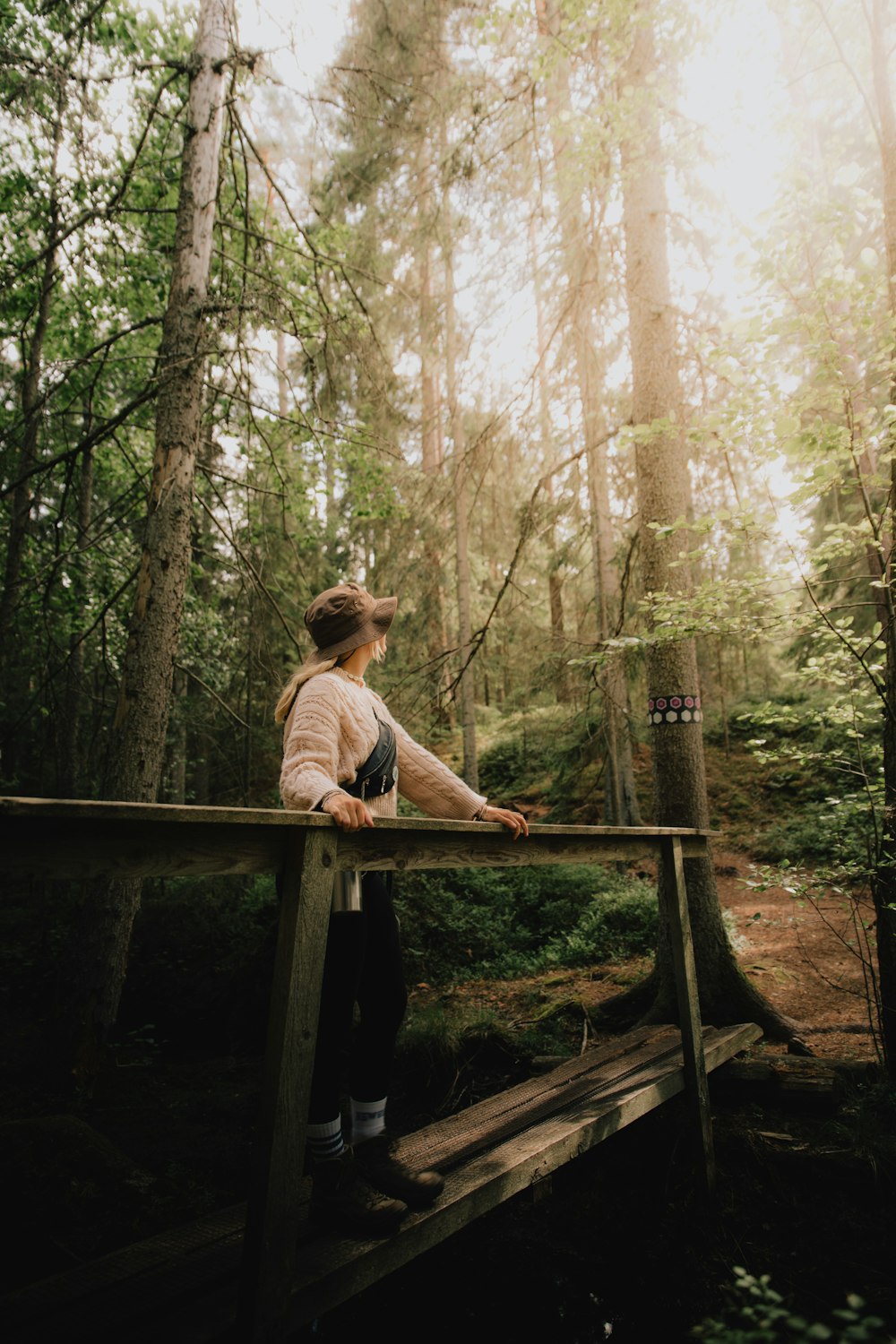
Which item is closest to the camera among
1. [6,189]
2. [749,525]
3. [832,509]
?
[749,525]

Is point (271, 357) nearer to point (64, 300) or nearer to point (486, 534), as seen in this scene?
→ point (64, 300)

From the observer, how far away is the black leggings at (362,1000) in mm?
2348

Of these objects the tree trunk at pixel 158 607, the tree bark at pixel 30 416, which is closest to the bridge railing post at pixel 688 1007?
the tree trunk at pixel 158 607

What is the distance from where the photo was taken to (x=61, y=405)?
9.28m

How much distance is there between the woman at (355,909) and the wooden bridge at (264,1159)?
0.10 metres

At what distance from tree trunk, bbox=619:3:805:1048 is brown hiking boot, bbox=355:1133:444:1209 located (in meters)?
3.10

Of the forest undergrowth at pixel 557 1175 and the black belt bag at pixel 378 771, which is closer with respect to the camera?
the black belt bag at pixel 378 771

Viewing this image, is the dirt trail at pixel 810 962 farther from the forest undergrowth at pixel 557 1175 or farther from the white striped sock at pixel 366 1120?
the white striped sock at pixel 366 1120

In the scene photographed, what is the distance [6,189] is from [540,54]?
5.64 metres

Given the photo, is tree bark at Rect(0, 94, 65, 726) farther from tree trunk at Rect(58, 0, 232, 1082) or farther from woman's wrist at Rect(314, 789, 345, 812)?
woman's wrist at Rect(314, 789, 345, 812)

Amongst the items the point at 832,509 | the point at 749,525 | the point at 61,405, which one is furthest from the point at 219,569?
the point at 832,509

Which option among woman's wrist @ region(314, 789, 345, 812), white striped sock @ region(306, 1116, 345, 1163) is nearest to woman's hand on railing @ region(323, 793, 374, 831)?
woman's wrist @ region(314, 789, 345, 812)

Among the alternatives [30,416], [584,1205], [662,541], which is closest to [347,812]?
[584,1205]

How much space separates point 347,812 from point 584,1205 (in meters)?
2.82
